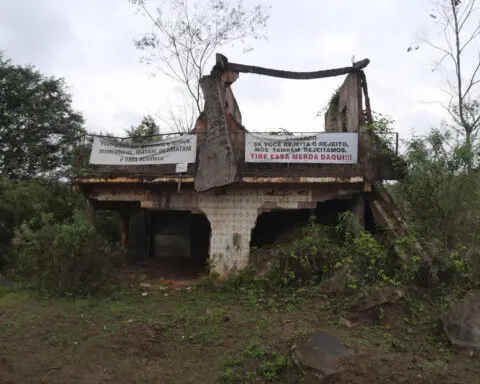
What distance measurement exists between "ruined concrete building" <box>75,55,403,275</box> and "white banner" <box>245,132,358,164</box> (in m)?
0.02

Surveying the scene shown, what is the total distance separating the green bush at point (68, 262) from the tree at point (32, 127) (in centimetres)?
979

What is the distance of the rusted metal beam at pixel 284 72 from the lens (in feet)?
37.0

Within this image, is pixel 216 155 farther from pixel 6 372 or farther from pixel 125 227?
pixel 6 372

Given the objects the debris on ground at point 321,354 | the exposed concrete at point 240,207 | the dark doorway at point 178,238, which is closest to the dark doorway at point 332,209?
the exposed concrete at point 240,207

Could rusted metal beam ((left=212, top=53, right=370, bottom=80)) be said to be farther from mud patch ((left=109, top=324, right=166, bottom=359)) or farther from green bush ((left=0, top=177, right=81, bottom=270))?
mud patch ((left=109, top=324, right=166, bottom=359))

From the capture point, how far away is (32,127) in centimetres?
1983

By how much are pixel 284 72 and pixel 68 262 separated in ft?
22.9

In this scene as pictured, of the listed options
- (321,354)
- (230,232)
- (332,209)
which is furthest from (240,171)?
(321,354)

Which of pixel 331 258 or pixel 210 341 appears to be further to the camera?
pixel 331 258

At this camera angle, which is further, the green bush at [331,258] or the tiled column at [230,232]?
the tiled column at [230,232]

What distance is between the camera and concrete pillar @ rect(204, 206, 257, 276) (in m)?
10.7

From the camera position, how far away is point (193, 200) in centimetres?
1116

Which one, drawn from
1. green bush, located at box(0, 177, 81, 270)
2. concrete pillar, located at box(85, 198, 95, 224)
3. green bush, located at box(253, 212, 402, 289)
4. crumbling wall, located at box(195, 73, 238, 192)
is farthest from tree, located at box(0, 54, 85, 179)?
green bush, located at box(253, 212, 402, 289)

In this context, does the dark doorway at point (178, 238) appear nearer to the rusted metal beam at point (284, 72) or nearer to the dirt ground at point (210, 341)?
the rusted metal beam at point (284, 72)
